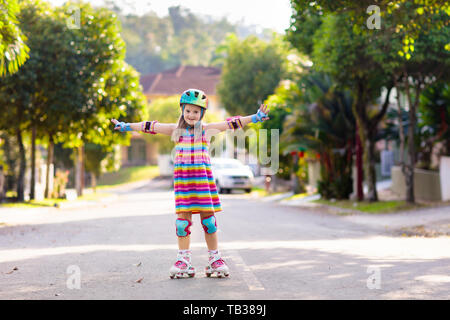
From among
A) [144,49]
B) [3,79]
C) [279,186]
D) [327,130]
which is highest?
[144,49]

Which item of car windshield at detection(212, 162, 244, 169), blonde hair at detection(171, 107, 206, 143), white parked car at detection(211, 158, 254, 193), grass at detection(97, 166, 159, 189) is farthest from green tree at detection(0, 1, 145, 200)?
grass at detection(97, 166, 159, 189)

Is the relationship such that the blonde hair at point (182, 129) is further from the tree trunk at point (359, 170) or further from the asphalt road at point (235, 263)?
the tree trunk at point (359, 170)

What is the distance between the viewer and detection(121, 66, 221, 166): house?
69.1 meters

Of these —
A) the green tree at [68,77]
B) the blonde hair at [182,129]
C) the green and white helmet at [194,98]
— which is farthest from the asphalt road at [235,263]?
the green tree at [68,77]

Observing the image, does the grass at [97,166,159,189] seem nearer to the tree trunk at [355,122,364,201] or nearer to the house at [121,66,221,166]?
the house at [121,66,221,166]

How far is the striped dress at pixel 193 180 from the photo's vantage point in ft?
22.2

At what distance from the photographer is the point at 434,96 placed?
22.3 metres

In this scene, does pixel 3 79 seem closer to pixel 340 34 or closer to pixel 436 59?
pixel 340 34

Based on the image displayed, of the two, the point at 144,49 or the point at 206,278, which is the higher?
the point at 144,49

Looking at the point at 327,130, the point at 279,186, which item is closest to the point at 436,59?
the point at 327,130

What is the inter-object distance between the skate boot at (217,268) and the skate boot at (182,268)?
174 millimetres

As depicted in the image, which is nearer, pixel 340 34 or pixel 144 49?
pixel 340 34
